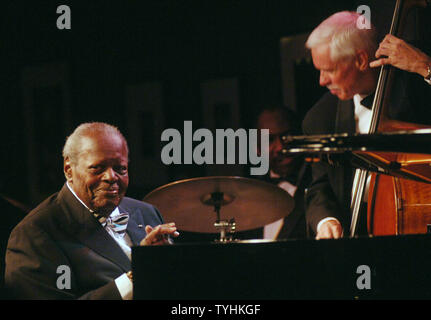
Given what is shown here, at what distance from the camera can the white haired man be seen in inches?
100

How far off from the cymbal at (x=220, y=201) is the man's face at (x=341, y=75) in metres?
0.61

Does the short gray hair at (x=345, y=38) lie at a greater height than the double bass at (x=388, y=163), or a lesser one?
greater

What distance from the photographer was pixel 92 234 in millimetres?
2500

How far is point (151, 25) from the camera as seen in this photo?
473 centimetres

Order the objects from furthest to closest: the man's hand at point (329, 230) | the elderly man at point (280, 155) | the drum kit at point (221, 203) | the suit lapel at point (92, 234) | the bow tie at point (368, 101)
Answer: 1. the elderly man at point (280, 155)
2. the drum kit at point (221, 203)
3. the bow tie at point (368, 101)
4. the suit lapel at point (92, 234)
5. the man's hand at point (329, 230)

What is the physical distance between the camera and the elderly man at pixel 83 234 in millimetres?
2236

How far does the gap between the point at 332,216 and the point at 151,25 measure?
2848 mm

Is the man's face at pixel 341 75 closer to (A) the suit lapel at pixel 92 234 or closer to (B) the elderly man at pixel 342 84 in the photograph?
(B) the elderly man at pixel 342 84

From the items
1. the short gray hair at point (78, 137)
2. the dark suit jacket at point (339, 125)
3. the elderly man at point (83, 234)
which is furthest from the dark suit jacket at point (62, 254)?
the dark suit jacket at point (339, 125)

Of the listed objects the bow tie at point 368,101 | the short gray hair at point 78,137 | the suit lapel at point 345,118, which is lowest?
the short gray hair at point 78,137

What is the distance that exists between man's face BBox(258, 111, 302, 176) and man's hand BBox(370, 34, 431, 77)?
5.64 feet
